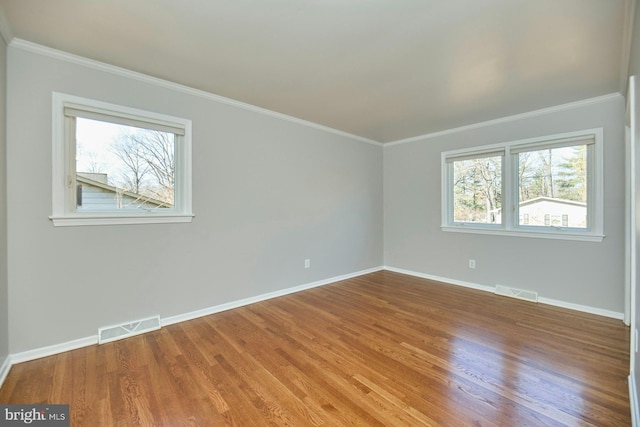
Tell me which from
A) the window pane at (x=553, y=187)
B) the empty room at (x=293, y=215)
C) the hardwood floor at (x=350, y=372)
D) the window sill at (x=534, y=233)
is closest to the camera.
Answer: the hardwood floor at (x=350, y=372)

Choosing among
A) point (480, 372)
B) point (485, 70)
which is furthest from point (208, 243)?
point (485, 70)

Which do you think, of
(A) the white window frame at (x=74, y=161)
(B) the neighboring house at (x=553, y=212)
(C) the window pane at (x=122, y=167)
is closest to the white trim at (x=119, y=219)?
(A) the white window frame at (x=74, y=161)

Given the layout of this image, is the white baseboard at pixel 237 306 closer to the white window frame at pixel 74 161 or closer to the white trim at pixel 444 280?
the white trim at pixel 444 280

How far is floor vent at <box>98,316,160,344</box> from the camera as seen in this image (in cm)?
241

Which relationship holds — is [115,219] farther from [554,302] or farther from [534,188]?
[554,302]

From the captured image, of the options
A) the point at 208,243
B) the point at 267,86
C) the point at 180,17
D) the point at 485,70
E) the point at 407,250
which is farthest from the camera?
the point at 407,250

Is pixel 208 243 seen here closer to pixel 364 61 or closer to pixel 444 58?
pixel 364 61

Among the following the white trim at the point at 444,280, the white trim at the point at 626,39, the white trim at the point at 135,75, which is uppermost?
the white trim at the point at 135,75

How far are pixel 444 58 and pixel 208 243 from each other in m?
2.89

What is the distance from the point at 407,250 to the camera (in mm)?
4887

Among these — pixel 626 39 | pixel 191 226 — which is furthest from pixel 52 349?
pixel 626 39

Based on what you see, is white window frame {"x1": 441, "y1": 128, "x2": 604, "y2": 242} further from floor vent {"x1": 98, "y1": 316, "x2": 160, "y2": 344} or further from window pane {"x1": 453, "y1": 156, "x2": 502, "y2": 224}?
floor vent {"x1": 98, "y1": 316, "x2": 160, "y2": 344}

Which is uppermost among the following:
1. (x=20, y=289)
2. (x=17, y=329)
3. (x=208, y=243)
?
(x=208, y=243)

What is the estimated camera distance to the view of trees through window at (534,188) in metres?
3.26
